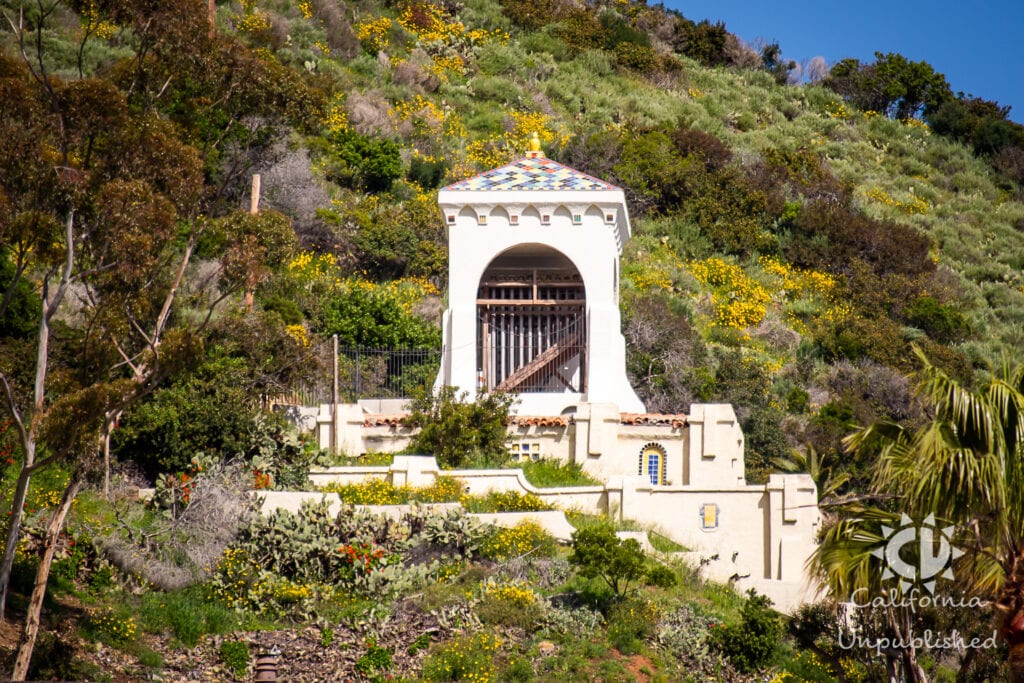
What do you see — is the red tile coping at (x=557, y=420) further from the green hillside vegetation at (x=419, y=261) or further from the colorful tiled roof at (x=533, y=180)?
the colorful tiled roof at (x=533, y=180)

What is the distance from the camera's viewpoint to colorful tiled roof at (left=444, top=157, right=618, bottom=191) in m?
33.4

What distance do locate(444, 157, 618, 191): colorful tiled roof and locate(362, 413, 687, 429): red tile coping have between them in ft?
17.3

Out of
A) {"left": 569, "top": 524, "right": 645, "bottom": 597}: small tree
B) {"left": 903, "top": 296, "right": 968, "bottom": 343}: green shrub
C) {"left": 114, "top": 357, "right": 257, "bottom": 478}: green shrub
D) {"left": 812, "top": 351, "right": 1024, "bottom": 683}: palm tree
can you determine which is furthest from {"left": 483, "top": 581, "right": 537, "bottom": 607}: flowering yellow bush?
{"left": 903, "top": 296, "right": 968, "bottom": 343}: green shrub

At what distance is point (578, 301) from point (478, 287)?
226 centimetres

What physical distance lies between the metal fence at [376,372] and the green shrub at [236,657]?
12.2 meters

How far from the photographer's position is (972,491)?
563 inches

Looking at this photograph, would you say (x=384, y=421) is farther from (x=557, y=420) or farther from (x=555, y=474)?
(x=555, y=474)

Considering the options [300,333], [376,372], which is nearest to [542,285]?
[376,372]

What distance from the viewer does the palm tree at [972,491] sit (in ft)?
46.4

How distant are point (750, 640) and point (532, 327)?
39.4 ft

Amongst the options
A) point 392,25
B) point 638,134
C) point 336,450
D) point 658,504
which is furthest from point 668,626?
point 392,25

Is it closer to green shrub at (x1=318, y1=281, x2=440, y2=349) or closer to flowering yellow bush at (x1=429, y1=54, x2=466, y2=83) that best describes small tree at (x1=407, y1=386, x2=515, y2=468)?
green shrub at (x1=318, y1=281, x2=440, y2=349)

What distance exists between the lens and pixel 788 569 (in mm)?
28109

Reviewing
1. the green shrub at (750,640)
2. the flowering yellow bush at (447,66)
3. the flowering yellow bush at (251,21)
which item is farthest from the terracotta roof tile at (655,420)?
the flowering yellow bush at (447,66)
